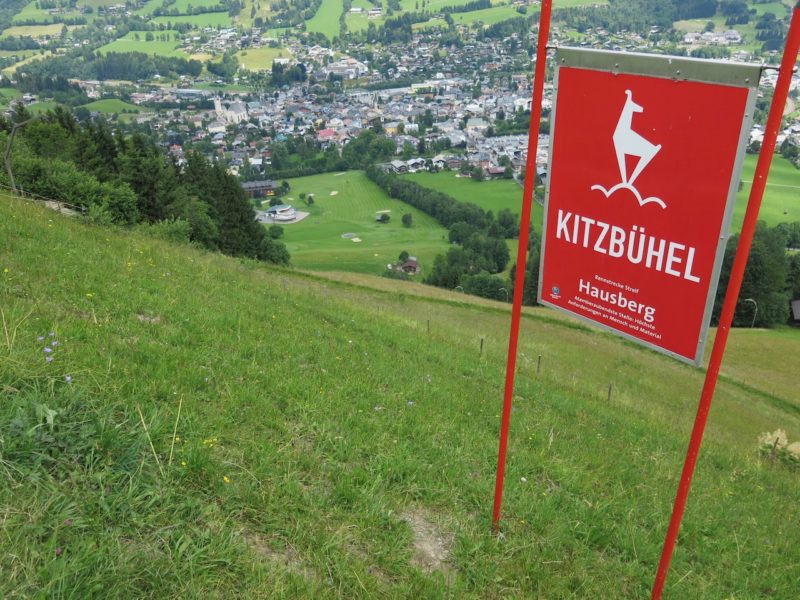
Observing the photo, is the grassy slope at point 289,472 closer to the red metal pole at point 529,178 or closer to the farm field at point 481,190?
the red metal pole at point 529,178

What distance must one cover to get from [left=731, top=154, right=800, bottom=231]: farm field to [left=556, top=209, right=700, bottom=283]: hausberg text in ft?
289

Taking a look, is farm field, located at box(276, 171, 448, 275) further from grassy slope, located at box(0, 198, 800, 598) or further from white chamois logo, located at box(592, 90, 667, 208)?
white chamois logo, located at box(592, 90, 667, 208)

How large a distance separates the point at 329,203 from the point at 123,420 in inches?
4195

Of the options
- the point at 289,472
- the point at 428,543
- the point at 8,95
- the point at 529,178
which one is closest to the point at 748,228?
the point at 529,178

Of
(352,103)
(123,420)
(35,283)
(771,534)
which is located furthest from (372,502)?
(352,103)

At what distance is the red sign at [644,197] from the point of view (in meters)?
3.52

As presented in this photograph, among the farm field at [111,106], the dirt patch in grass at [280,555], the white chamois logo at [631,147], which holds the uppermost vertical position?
the white chamois logo at [631,147]

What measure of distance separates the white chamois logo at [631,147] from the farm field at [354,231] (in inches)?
2573

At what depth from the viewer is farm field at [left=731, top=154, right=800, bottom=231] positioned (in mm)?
83637

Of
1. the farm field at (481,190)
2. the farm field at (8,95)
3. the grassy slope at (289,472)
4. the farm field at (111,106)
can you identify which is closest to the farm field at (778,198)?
the farm field at (481,190)

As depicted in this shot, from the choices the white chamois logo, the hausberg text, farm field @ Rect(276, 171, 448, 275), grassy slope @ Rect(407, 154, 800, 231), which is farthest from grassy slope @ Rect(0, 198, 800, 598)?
grassy slope @ Rect(407, 154, 800, 231)

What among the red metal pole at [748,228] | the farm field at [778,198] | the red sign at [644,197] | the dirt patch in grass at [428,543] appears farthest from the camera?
the farm field at [778,198]

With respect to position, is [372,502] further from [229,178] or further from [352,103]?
[352,103]

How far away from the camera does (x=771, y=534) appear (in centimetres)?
639
